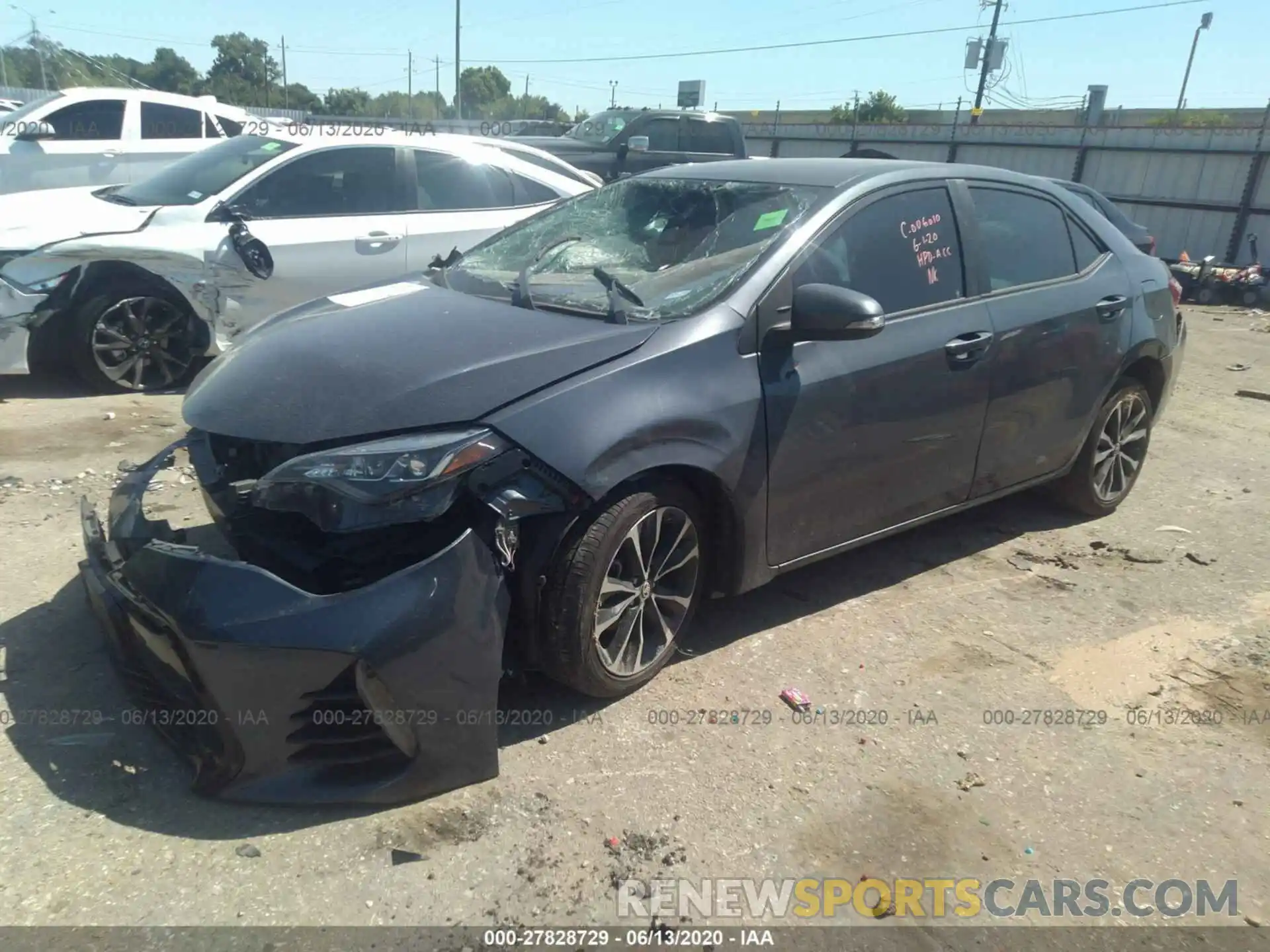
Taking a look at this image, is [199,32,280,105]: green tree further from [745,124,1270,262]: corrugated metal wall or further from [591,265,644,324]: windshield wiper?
[591,265,644,324]: windshield wiper

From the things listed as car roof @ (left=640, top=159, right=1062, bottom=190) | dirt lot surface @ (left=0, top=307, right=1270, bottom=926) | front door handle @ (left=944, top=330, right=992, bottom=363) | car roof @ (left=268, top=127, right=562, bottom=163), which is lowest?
dirt lot surface @ (left=0, top=307, right=1270, bottom=926)

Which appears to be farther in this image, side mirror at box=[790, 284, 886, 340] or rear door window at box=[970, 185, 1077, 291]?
rear door window at box=[970, 185, 1077, 291]

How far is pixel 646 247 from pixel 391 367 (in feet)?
4.16

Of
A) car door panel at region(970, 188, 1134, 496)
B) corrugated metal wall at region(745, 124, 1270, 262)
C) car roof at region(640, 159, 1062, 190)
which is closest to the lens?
car roof at region(640, 159, 1062, 190)

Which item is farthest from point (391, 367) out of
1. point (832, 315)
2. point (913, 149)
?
point (913, 149)

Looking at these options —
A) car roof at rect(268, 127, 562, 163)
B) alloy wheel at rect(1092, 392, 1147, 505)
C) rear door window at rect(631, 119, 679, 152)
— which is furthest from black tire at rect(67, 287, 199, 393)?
rear door window at rect(631, 119, 679, 152)

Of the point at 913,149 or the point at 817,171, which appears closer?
the point at 817,171

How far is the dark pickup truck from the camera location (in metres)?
13.8

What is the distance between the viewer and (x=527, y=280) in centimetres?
369

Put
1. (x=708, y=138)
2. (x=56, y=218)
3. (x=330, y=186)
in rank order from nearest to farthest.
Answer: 1. (x=56, y=218)
2. (x=330, y=186)
3. (x=708, y=138)

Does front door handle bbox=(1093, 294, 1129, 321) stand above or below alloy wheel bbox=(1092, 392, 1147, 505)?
above

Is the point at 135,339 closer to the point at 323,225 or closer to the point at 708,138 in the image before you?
the point at 323,225

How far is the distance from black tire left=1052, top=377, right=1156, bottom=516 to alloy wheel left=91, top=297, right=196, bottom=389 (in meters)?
5.34

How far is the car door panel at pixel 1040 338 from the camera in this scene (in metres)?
4.18
